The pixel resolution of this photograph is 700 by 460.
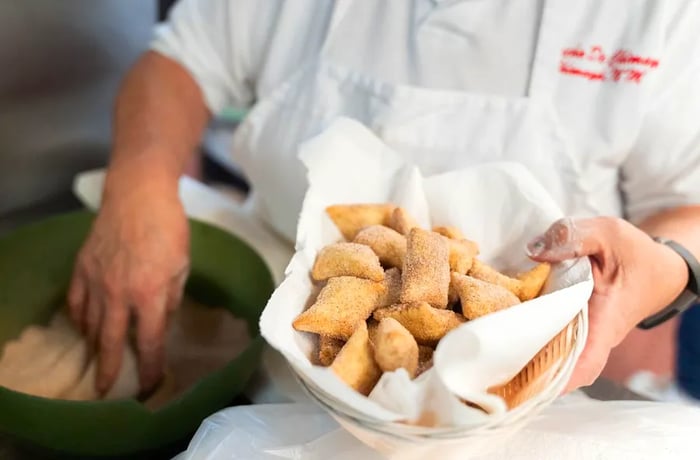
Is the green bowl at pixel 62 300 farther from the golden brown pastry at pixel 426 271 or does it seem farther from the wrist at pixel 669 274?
the wrist at pixel 669 274

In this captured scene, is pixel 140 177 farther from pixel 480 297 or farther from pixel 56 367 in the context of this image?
pixel 480 297

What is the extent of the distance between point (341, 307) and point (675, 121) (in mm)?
315

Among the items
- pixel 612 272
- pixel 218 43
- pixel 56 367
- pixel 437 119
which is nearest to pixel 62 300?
pixel 56 367

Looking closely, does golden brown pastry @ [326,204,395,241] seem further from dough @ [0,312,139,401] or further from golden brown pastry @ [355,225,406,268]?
dough @ [0,312,139,401]

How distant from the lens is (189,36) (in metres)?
0.73

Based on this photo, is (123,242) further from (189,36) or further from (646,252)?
(646,252)

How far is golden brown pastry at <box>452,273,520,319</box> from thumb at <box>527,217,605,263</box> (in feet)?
0.15

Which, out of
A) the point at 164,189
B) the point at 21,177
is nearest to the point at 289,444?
the point at 164,189

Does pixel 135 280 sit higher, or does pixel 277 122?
pixel 277 122

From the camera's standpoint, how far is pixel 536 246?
0.47 m

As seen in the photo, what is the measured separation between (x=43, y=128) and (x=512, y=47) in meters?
0.59

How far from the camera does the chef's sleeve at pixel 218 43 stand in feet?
2.27

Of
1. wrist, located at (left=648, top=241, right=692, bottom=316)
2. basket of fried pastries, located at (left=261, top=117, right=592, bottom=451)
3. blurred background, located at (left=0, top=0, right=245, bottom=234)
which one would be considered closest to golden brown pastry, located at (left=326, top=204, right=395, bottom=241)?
basket of fried pastries, located at (left=261, top=117, right=592, bottom=451)

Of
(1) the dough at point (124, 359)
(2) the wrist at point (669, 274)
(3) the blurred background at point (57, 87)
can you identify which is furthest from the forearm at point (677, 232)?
(3) the blurred background at point (57, 87)
